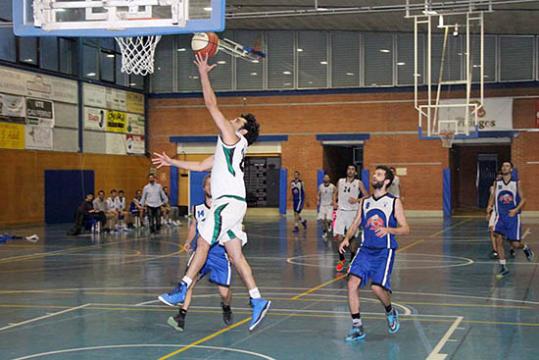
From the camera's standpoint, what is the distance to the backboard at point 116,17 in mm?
10305

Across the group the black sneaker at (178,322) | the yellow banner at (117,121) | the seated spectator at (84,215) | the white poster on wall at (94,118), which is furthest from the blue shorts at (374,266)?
the yellow banner at (117,121)

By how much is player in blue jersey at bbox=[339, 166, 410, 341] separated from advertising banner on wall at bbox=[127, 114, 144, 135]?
3430 centimetres

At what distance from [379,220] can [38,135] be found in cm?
2860

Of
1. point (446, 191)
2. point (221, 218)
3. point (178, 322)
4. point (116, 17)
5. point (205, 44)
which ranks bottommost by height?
point (178, 322)

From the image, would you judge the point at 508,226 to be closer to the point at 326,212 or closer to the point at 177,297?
the point at 326,212

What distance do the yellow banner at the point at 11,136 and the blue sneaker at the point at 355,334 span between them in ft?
87.6

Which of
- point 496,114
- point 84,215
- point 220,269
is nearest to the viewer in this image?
point 220,269

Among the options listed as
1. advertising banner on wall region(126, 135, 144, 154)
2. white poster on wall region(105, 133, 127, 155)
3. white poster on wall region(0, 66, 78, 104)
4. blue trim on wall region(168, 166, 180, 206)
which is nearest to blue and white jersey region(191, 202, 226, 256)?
white poster on wall region(0, 66, 78, 104)

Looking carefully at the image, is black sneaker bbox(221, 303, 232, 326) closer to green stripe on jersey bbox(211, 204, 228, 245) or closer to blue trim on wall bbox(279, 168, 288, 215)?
green stripe on jersey bbox(211, 204, 228, 245)

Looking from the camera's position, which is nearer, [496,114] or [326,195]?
[326,195]

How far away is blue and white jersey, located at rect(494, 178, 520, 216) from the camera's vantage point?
16.6 metres

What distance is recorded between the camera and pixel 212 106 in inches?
340

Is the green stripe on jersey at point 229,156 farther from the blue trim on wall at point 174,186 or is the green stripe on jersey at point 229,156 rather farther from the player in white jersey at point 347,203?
the blue trim on wall at point 174,186

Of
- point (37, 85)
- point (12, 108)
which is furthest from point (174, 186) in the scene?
point (12, 108)
